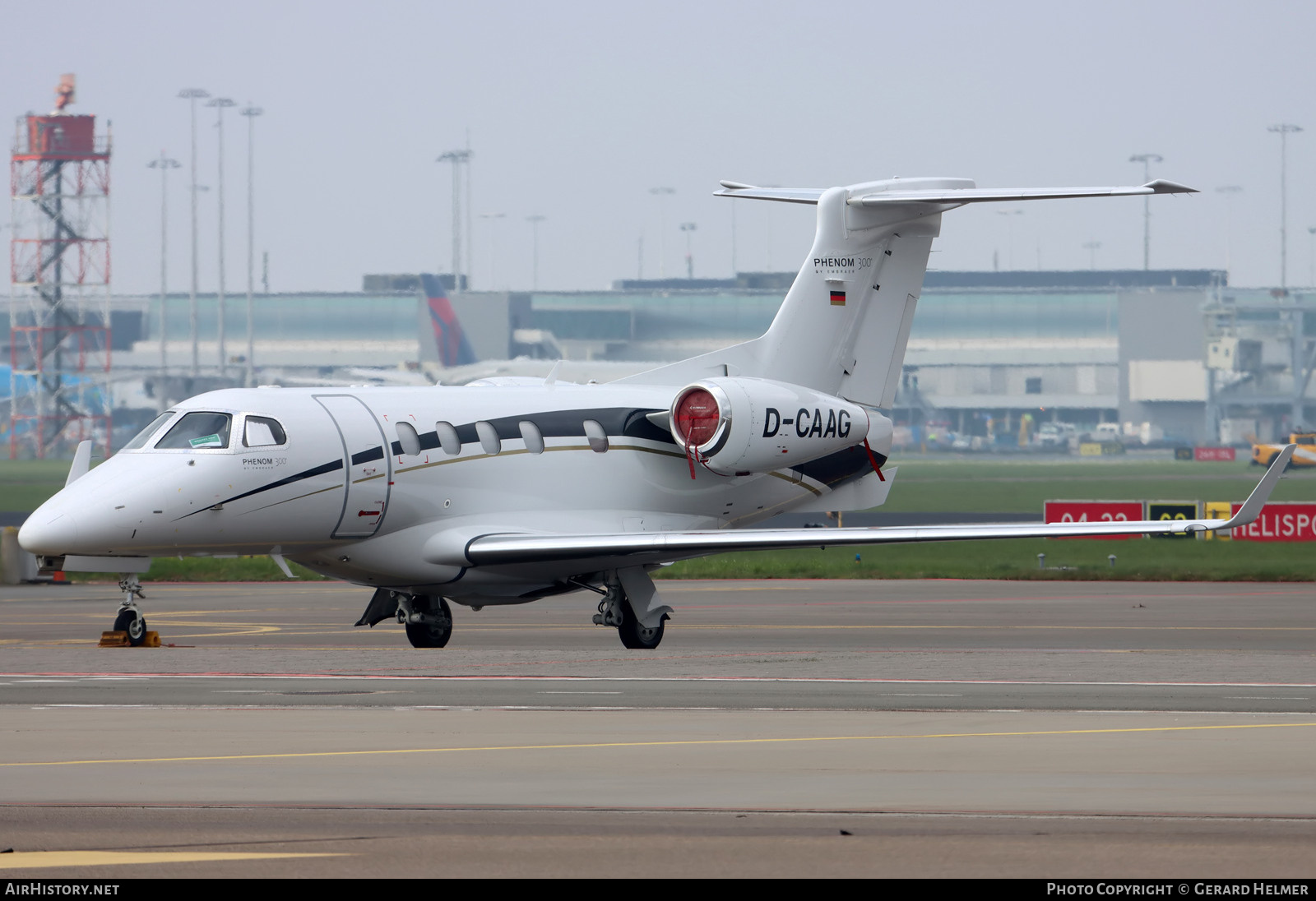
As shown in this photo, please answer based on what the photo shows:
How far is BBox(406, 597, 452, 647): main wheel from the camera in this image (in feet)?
81.9

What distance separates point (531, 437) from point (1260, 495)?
954cm

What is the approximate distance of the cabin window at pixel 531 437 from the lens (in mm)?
25734

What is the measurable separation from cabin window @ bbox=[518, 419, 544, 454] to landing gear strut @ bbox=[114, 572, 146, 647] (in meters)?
5.46

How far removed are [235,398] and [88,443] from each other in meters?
3.20

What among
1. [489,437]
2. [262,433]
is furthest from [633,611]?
[262,433]

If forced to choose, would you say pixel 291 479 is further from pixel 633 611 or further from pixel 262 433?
pixel 633 611

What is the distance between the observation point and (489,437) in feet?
83.2

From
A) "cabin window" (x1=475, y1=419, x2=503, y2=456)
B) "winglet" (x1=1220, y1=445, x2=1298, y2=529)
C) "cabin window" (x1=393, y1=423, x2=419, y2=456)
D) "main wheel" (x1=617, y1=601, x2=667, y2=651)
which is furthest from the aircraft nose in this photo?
"winglet" (x1=1220, y1=445, x2=1298, y2=529)

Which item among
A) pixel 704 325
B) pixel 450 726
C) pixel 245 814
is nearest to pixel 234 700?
pixel 450 726

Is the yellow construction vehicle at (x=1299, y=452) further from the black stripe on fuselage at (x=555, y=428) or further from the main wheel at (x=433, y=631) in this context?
the main wheel at (x=433, y=631)

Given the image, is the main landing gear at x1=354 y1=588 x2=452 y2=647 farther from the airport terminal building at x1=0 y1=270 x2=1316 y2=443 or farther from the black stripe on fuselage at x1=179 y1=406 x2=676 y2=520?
the airport terminal building at x1=0 y1=270 x2=1316 y2=443

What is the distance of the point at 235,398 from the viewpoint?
23.8 m

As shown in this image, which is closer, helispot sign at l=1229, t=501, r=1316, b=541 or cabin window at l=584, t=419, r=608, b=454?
cabin window at l=584, t=419, r=608, b=454
